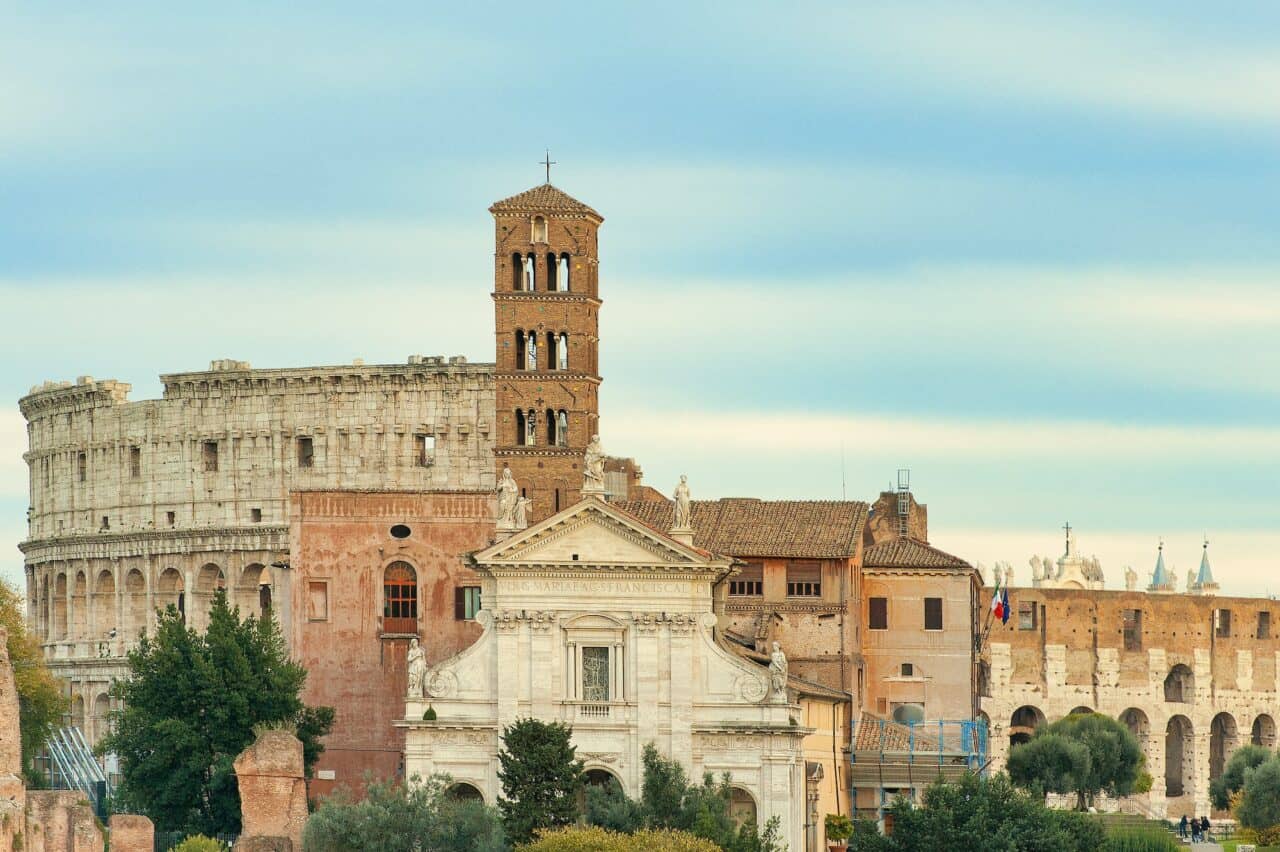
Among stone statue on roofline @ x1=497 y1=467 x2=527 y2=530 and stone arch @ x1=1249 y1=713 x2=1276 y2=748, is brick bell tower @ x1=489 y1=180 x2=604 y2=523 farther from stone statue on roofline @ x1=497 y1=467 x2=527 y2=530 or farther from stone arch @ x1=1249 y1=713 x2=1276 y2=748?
stone arch @ x1=1249 y1=713 x2=1276 y2=748

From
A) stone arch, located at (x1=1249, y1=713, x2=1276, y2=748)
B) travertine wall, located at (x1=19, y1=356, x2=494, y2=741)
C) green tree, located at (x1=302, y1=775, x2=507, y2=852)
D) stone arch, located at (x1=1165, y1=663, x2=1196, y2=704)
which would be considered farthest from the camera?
stone arch, located at (x1=1249, y1=713, x2=1276, y2=748)

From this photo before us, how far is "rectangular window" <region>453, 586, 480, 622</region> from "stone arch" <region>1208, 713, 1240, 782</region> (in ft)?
173

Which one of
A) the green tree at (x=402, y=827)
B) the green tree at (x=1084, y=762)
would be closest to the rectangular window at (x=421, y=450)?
the green tree at (x=1084, y=762)

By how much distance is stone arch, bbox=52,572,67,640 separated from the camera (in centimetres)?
11631

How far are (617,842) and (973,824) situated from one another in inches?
371

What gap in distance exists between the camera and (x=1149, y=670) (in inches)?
4520

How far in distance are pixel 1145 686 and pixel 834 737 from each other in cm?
4655

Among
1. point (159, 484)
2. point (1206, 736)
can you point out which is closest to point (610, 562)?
point (159, 484)

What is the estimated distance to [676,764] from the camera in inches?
2470

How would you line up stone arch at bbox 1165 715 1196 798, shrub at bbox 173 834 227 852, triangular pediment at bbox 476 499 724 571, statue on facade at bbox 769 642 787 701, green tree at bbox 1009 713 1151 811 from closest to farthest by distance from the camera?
shrub at bbox 173 834 227 852
statue on facade at bbox 769 642 787 701
triangular pediment at bbox 476 499 724 571
green tree at bbox 1009 713 1151 811
stone arch at bbox 1165 715 1196 798

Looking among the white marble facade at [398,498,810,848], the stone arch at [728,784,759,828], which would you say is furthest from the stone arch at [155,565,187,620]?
the stone arch at [728,784,759,828]

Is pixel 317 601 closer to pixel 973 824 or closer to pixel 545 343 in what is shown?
pixel 545 343

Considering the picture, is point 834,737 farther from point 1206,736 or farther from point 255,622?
point 1206,736

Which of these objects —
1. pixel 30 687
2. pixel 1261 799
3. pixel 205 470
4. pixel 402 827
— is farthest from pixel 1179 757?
pixel 402 827
